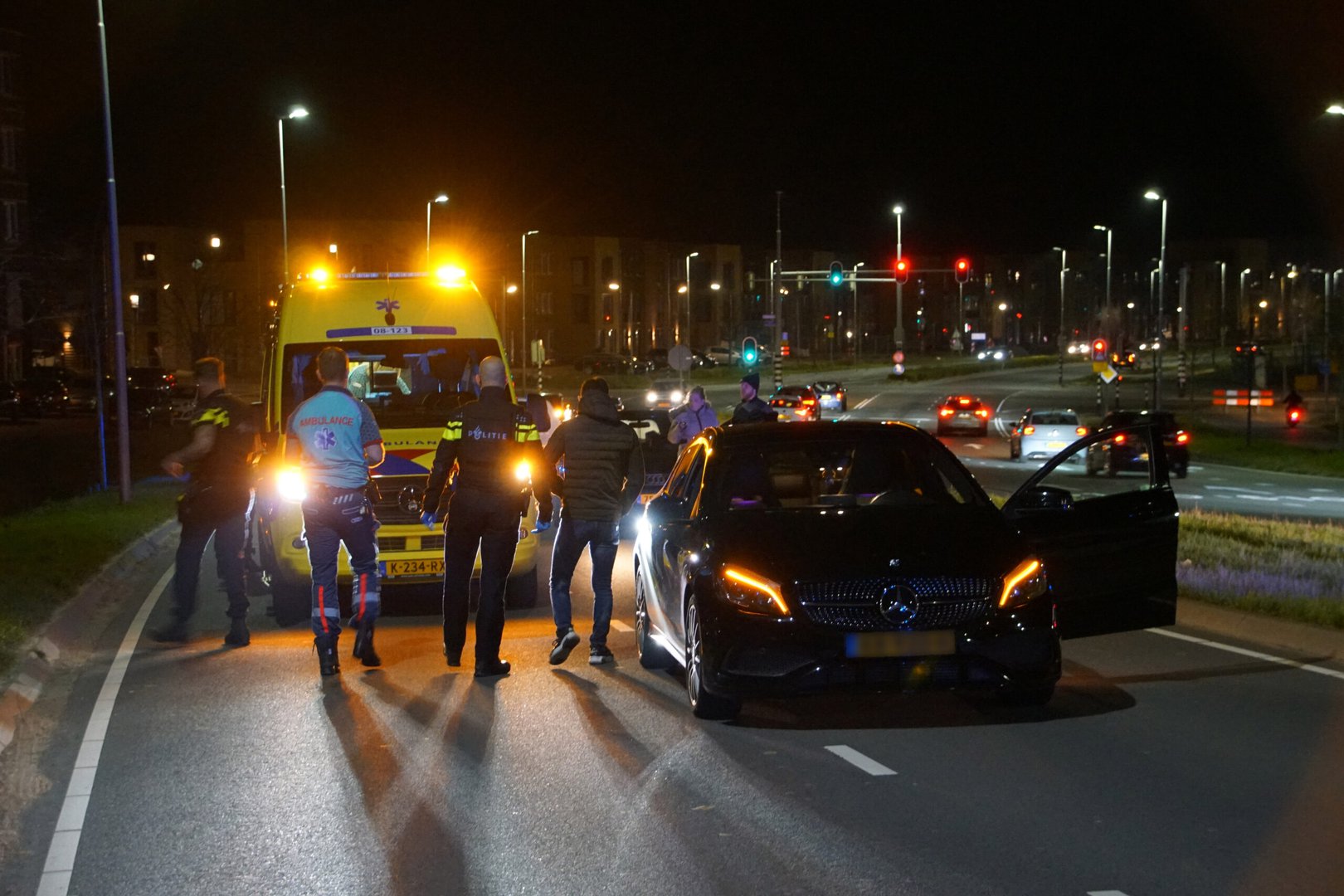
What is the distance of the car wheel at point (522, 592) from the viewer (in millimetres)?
13305

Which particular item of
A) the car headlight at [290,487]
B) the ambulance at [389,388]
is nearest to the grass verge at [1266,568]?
the ambulance at [389,388]

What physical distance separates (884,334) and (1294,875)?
582ft

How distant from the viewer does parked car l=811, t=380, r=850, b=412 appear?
67250 millimetres

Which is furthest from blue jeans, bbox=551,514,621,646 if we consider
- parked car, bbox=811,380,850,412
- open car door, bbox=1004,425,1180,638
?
parked car, bbox=811,380,850,412

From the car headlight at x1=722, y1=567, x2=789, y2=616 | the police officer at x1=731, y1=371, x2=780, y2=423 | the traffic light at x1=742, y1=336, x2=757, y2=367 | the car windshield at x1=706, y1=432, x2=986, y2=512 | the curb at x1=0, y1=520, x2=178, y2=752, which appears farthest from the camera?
the traffic light at x1=742, y1=336, x2=757, y2=367

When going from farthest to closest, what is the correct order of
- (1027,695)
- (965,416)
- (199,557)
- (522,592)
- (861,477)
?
(965,416), (522,592), (199,557), (861,477), (1027,695)

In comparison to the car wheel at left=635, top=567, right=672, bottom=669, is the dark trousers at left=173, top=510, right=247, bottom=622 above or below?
above

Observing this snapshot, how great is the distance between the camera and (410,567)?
40.8 feet

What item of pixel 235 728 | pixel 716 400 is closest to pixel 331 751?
pixel 235 728

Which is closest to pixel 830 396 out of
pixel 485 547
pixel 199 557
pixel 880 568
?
pixel 199 557

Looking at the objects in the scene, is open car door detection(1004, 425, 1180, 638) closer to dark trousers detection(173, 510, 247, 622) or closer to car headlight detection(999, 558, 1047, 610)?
car headlight detection(999, 558, 1047, 610)

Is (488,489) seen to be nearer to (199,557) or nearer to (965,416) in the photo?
(199,557)

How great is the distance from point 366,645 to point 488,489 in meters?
1.35

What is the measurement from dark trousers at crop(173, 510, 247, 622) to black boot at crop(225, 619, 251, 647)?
13 cm
